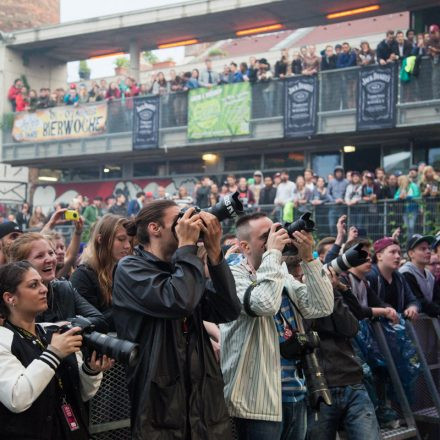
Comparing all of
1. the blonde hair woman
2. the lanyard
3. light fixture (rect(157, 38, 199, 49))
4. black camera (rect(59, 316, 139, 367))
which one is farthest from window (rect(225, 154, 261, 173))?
black camera (rect(59, 316, 139, 367))

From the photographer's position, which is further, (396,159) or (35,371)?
(396,159)

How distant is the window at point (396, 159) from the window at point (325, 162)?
1.57 m

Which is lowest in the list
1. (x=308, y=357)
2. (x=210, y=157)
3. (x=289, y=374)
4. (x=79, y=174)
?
(x=289, y=374)

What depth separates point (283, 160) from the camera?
2294cm

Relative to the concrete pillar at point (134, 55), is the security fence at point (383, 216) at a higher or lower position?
lower

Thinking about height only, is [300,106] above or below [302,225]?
above

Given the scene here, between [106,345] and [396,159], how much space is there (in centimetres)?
1850

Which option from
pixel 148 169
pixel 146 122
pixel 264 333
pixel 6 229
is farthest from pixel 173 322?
pixel 148 169

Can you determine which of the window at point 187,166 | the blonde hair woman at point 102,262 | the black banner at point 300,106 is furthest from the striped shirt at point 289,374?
the window at point 187,166

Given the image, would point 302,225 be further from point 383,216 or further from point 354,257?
point 383,216

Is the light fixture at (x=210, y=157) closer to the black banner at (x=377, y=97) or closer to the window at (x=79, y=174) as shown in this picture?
the window at (x=79, y=174)

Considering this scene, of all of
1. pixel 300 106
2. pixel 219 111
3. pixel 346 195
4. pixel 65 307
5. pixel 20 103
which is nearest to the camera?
pixel 65 307

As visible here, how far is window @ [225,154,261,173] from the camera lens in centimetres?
2356

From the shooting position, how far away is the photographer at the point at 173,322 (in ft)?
10.5
